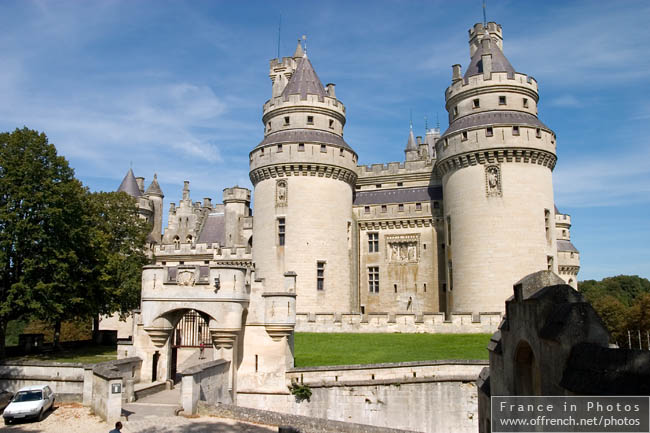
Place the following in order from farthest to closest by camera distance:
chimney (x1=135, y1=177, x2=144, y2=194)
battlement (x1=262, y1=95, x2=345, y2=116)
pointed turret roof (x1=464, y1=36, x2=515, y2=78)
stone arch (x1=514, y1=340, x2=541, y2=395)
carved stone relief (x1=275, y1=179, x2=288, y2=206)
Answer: chimney (x1=135, y1=177, x2=144, y2=194)
battlement (x1=262, y1=95, x2=345, y2=116)
carved stone relief (x1=275, y1=179, x2=288, y2=206)
pointed turret roof (x1=464, y1=36, x2=515, y2=78)
stone arch (x1=514, y1=340, x2=541, y2=395)

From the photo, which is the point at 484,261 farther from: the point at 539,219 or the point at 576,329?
the point at 576,329

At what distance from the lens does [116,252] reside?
33.4 metres

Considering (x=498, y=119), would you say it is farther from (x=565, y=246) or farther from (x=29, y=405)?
(x=29, y=405)

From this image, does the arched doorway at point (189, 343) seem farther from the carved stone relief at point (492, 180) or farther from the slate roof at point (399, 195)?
the carved stone relief at point (492, 180)

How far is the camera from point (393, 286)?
37219 millimetres

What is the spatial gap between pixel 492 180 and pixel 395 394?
1680 centimetres

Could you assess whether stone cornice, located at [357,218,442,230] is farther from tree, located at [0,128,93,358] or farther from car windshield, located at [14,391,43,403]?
car windshield, located at [14,391,43,403]

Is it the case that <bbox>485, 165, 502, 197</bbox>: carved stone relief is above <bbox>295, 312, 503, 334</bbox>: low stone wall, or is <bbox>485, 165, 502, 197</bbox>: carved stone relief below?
above

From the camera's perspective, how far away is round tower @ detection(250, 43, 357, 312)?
Result: 112ft

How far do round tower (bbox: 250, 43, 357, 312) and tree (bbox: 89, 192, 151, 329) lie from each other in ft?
25.6

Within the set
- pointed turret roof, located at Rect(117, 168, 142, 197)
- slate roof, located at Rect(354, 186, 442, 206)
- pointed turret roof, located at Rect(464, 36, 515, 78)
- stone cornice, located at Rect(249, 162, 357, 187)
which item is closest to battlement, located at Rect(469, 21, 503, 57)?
pointed turret roof, located at Rect(464, 36, 515, 78)

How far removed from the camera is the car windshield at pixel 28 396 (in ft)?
47.8

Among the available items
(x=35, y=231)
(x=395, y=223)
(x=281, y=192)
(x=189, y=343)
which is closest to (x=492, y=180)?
(x=395, y=223)

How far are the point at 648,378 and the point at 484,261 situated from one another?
84.0ft
